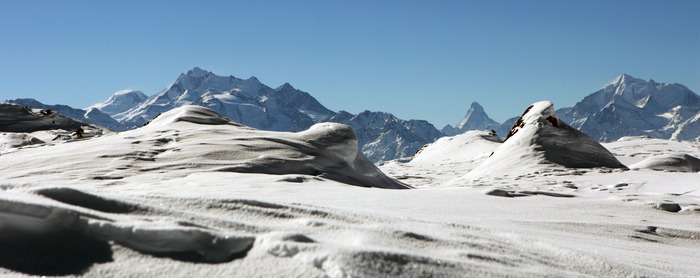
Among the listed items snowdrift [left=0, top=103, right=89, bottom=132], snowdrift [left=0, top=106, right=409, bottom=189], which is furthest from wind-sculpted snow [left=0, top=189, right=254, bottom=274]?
snowdrift [left=0, top=103, right=89, bottom=132]

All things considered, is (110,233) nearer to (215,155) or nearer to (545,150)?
(215,155)

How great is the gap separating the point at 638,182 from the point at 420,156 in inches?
601

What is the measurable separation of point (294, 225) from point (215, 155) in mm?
5052

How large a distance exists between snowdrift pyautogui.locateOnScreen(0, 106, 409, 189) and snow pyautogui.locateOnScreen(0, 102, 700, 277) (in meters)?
0.04

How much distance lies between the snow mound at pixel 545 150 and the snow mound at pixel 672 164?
37.8 inches

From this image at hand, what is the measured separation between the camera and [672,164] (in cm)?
1059

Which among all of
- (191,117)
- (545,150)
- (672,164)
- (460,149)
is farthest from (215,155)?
(460,149)

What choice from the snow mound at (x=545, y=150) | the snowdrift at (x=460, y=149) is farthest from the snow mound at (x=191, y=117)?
the snowdrift at (x=460, y=149)

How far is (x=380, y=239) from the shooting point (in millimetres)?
2020

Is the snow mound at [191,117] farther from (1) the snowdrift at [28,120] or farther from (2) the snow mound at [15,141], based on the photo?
(1) the snowdrift at [28,120]

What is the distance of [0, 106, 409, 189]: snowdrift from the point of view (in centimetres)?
646

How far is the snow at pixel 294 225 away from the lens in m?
1.66

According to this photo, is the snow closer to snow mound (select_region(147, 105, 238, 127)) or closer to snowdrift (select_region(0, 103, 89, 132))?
snow mound (select_region(147, 105, 238, 127))

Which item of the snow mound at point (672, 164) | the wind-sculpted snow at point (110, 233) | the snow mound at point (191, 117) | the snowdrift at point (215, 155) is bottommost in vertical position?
the wind-sculpted snow at point (110, 233)
